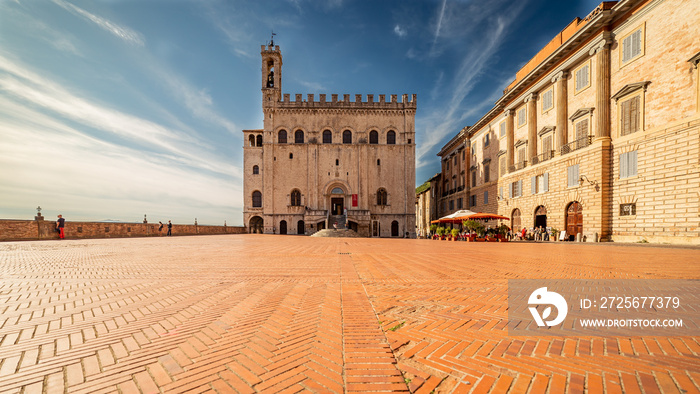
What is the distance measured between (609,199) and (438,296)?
17423 mm

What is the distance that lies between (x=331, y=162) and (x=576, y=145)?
23.0 m

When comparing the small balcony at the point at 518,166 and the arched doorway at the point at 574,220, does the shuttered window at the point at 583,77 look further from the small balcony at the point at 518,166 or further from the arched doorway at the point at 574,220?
the arched doorway at the point at 574,220

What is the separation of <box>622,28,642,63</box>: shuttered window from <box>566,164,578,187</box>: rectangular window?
6.10m

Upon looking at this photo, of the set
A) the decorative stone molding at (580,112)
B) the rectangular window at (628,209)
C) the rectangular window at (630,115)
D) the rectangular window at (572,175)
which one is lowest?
the rectangular window at (628,209)

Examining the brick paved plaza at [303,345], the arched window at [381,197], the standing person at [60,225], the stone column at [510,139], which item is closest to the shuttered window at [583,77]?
the stone column at [510,139]

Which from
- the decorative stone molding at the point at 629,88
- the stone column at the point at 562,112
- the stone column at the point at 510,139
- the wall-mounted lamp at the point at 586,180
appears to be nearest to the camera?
the decorative stone molding at the point at 629,88

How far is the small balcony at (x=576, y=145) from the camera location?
55.1 ft

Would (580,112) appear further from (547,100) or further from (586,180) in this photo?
(586,180)

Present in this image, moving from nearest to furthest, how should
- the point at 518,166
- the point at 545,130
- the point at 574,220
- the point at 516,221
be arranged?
the point at 574,220 < the point at 545,130 < the point at 516,221 < the point at 518,166

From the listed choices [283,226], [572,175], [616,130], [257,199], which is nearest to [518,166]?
[572,175]

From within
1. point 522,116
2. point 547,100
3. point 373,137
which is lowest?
point 522,116

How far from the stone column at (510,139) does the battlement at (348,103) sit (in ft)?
37.8

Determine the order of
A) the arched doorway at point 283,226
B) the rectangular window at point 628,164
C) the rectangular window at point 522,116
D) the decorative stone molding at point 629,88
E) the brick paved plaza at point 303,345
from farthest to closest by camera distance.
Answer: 1. the arched doorway at point 283,226
2. the rectangular window at point 522,116
3. the rectangular window at point 628,164
4. the decorative stone molding at point 629,88
5. the brick paved plaza at point 303,345

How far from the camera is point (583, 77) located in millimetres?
17531
